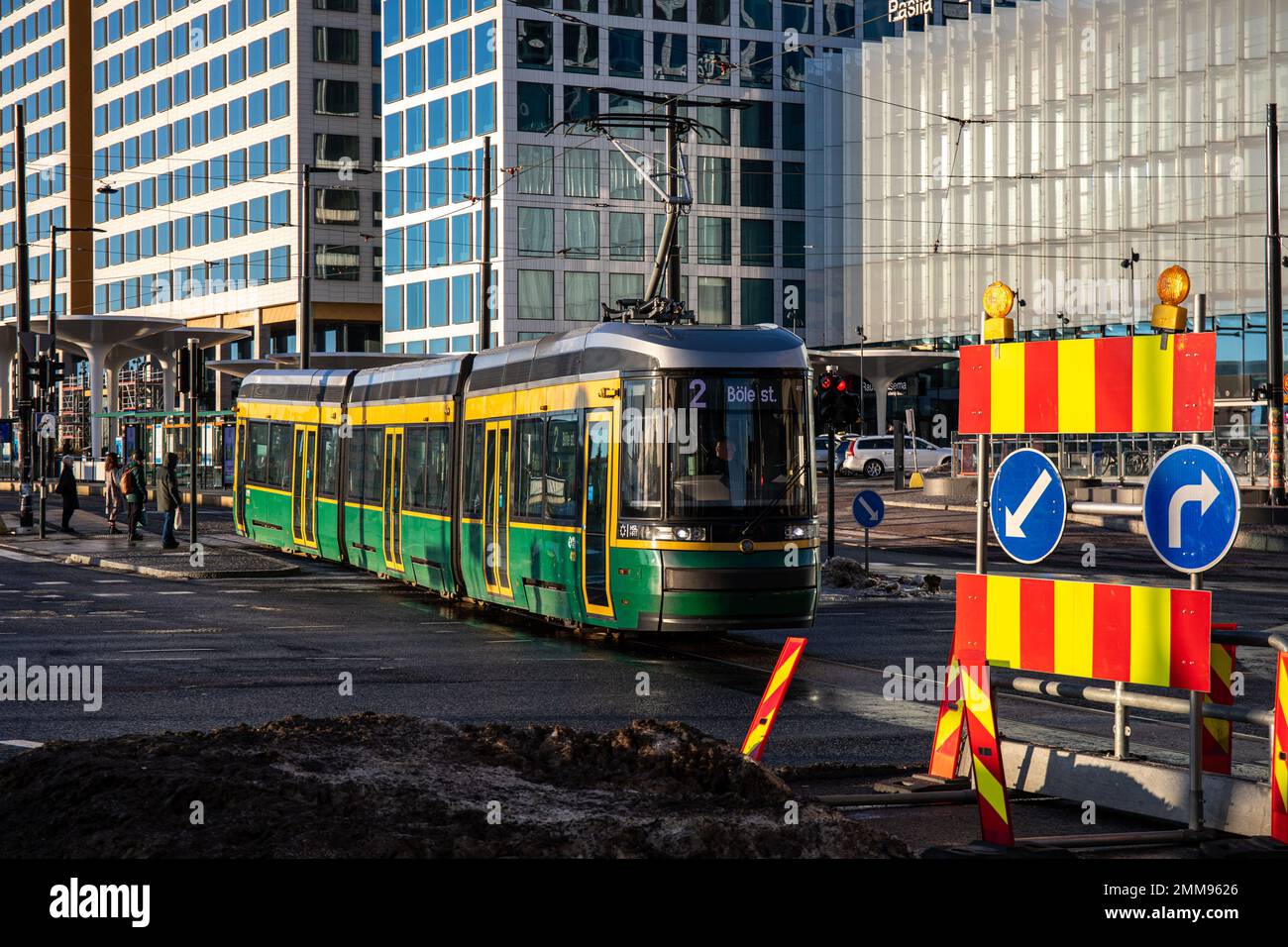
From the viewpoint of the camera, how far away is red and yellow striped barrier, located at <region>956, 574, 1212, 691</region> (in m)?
7.97

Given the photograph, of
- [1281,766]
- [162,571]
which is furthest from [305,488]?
[1281,766]

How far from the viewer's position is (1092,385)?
28.7 feet

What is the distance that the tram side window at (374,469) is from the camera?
931 inches

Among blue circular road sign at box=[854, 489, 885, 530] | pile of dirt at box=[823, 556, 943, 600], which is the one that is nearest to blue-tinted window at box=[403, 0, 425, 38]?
blue circular road sign at box=[854, 489, 885, 530]

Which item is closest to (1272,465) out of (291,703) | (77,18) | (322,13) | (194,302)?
(291,703)

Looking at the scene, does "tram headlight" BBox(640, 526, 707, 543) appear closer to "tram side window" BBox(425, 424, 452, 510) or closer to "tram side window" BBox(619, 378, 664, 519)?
"tram side window" BBox(619, 378, 664, 519)

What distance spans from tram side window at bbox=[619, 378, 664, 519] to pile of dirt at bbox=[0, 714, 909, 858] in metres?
7.21

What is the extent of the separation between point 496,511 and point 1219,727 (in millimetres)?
11246

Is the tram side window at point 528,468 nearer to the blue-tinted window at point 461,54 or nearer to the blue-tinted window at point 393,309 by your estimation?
the blue-tinted window at point 461,54

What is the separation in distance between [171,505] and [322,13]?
5923 centimetres

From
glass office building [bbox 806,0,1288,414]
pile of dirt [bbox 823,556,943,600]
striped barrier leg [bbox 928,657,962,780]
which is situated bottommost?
pile of dirt [bbox 823,556,943,600]

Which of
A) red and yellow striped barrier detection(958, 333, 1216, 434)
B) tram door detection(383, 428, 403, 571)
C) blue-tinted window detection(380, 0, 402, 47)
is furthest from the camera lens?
blue-tinted window detection(380, 0, 402, 47)

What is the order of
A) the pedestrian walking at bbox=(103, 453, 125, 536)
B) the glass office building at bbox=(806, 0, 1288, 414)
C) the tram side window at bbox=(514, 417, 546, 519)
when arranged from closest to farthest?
1. the tram side window at bbox=(514, 417, 546, 519)
2. the pedestrian walking at bbox=(103, 453, 125, 536)
3. the glass office building at bbox=(806, 0, 1288, 414)

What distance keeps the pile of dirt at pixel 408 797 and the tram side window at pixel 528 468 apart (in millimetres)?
9004
